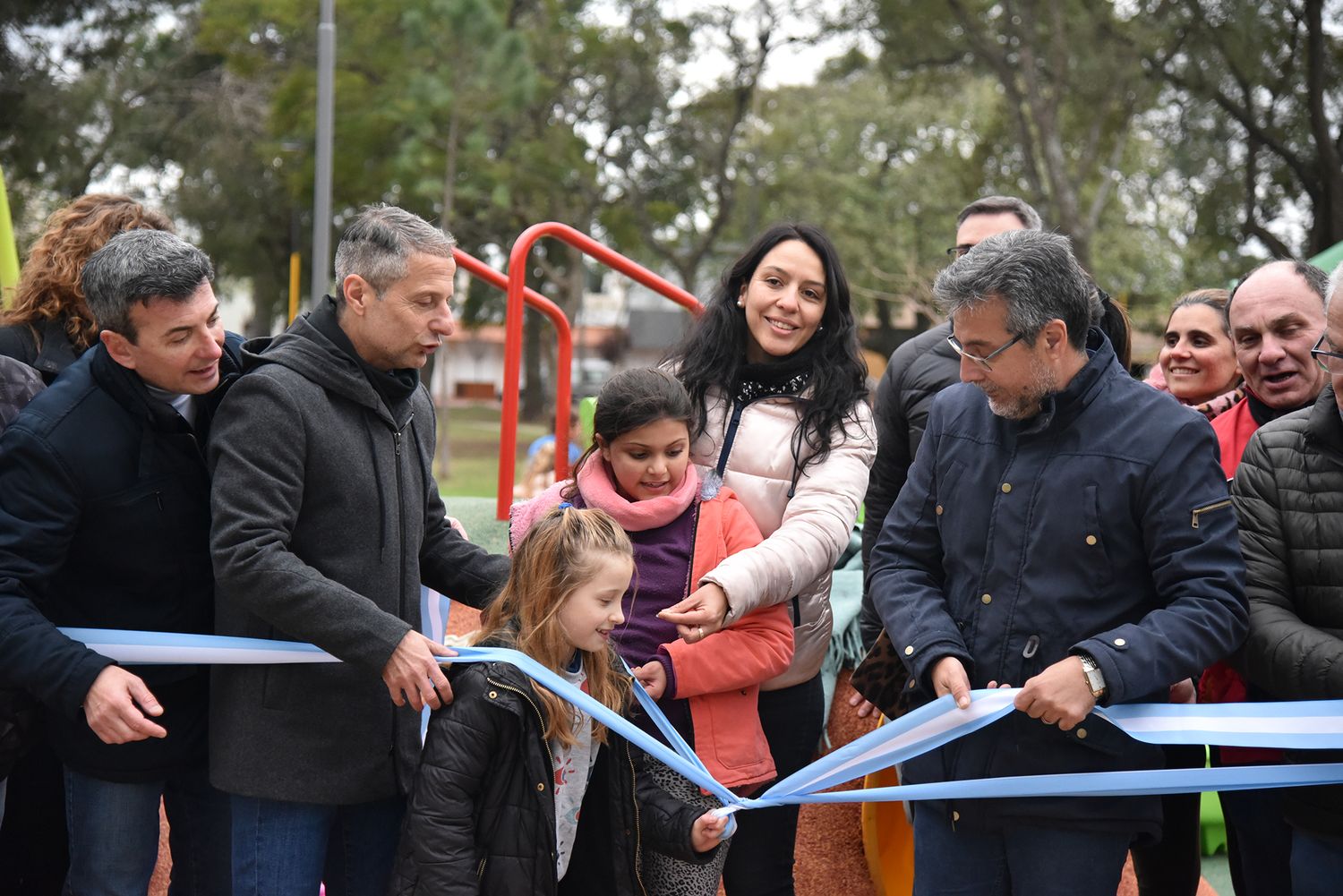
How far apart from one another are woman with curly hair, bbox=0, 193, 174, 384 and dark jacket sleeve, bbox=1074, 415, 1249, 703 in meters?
2.82

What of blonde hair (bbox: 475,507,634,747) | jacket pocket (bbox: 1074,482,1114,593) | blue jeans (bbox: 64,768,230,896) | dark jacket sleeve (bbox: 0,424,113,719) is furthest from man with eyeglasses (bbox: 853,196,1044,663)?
dark jacket sleeve (bbox: 0,424,113,719)

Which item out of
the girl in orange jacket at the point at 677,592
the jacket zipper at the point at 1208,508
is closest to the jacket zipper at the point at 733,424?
the girl in orange jacket at the point at 677,592

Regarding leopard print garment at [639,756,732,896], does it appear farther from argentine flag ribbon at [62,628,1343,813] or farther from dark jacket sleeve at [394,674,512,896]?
dark jacket sleeve at [394,674,512,896]

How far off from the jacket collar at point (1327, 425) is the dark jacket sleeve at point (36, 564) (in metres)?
2.67

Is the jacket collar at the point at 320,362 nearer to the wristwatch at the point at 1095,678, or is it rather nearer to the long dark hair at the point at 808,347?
the long dark hair at the point at 808,347

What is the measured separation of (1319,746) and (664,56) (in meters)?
26.5

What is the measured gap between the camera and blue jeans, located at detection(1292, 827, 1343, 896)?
2799 mm

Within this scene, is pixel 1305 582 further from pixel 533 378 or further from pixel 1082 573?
pixel 533 378

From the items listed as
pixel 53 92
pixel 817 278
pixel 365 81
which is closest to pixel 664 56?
A: pixel 365 81

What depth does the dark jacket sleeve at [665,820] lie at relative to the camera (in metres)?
3.13

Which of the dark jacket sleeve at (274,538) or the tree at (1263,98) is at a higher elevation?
the tree at (1263,98)

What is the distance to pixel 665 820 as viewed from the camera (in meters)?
3.16

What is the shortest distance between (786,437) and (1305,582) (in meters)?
1.35

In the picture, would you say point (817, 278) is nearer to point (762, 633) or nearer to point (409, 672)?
point (762, 633)
